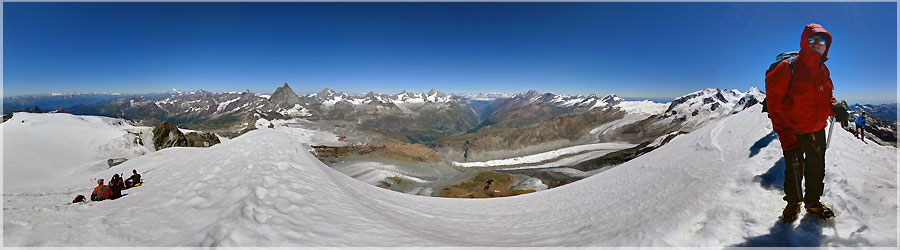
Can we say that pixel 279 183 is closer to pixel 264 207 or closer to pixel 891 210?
pixel 264 207

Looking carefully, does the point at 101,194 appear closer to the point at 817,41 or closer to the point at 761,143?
the point at 817,41

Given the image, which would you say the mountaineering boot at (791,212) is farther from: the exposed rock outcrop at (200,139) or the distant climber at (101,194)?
the exposed rock outcrop at (200,139)

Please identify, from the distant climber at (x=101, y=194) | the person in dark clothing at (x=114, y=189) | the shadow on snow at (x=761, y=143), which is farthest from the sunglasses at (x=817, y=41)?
the distant climber at (x=101, y=194)

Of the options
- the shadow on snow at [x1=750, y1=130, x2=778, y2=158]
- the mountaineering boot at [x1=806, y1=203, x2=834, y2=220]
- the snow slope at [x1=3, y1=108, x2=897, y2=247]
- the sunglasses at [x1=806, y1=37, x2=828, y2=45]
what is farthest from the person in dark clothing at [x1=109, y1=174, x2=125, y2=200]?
the shadow on snow at [x1=750, y1=130, x2=778, y2=158]

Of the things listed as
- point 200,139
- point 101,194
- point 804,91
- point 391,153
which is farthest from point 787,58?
point 200,139

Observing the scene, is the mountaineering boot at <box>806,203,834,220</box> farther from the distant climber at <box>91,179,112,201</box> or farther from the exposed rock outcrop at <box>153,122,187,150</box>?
the exposed rock outcrop at <box>153,122,187,150</box>

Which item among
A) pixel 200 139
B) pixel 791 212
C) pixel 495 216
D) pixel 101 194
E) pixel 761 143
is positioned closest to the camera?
pixel 791 212
